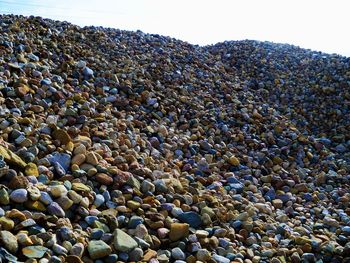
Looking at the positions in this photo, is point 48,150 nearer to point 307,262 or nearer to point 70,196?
point 70,196

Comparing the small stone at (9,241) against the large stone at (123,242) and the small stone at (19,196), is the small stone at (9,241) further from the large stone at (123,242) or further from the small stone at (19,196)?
the large stone at (123,242)

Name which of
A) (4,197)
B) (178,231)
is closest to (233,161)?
(178,231)

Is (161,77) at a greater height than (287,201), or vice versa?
(161,77)

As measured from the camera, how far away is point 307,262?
281 cm

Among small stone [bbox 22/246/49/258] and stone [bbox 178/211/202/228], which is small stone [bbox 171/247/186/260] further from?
small stone [bbox 22/246/49/258]

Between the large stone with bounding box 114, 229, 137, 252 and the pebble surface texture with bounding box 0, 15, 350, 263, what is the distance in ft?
0.04

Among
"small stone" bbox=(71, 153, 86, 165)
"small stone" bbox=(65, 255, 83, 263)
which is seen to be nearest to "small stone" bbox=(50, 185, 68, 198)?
"small stone" bbox=(71, 153, 86, 165)

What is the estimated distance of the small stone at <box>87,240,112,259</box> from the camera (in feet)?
7.41

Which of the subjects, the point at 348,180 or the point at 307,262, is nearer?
the point at 307,262

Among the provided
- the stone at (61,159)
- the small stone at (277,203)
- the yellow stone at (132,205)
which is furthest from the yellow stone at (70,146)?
the small stone at (277,203)

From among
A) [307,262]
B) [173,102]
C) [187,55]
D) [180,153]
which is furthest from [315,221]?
[187,55]

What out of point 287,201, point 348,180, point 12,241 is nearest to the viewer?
point 12,241

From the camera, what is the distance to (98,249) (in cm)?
228

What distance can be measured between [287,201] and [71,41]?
3.93 m
